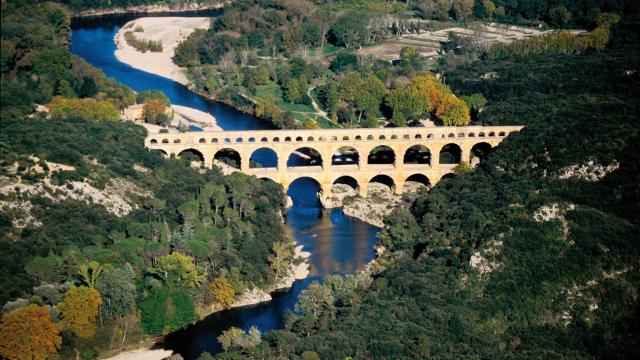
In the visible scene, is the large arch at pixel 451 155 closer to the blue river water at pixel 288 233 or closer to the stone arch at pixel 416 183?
the stone arch at pixel 416 183

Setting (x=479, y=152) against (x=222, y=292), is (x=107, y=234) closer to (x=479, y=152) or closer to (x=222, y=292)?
(x=222, y=292)

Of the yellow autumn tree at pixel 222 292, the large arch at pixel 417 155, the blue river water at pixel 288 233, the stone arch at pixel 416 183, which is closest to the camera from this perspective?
the blue river water at pixel 288 233

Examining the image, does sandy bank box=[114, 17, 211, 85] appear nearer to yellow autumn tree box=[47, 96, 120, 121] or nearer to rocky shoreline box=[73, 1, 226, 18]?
rocky shoreline box=[73, 1, 226, 18]

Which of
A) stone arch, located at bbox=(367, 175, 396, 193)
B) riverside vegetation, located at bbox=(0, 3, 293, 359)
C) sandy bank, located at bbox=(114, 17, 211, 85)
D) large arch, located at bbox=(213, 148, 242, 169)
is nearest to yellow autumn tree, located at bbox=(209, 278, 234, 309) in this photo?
riverside vegetation, located at bbox=(0, 3, 293, 359)

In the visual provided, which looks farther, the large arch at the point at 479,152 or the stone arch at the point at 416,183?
→ the large arch at the point at 479,152

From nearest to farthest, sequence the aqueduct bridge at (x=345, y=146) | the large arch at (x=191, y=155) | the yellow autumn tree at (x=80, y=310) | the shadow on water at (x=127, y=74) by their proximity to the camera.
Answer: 1. the yellow autumn tree at (x=80, y=310)
2. the large arch at (x=191, y=155)
3. the aqueduct bridge at (x=345, y=146)
4. the shadow on water at (x=127, y=74)

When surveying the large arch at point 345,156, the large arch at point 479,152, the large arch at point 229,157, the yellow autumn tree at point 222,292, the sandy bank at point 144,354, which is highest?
the large arch at point 479,152

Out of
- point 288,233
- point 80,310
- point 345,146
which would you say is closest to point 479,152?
point 345,146

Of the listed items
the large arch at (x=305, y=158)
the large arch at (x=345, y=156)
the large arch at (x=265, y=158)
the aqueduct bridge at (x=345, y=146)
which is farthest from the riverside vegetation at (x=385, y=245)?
the large arch at (x=305, y=158)
